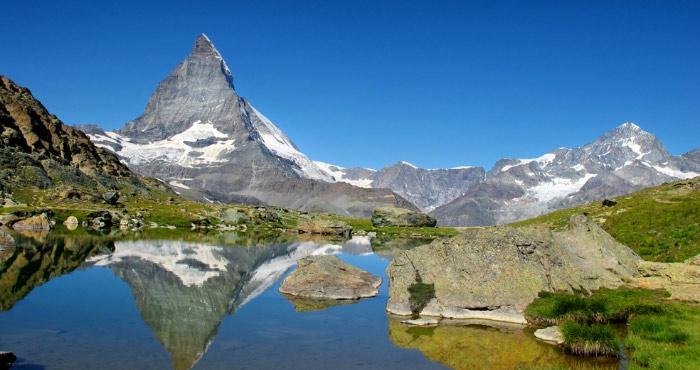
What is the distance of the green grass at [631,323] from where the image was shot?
1145 inches

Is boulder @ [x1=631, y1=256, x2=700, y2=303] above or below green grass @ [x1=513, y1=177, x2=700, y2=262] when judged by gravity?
below

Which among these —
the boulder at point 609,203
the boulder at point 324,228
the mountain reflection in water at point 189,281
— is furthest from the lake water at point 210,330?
the boulder at point 324,228

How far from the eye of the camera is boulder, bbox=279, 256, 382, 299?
53.6m

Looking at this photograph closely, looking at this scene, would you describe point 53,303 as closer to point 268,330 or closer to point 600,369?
point 268,330

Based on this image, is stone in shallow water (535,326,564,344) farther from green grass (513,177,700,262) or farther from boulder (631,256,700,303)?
green grass (513,177,700,262)

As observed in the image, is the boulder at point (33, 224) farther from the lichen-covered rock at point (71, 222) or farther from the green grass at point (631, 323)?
the green grass at point (631, 323)

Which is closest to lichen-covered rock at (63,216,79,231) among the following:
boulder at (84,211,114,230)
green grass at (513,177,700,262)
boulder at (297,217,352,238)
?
boulder at (84,211,114,230)

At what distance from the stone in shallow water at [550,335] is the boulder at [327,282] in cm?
2059

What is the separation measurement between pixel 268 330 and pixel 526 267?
2008cm

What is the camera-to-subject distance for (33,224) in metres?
127

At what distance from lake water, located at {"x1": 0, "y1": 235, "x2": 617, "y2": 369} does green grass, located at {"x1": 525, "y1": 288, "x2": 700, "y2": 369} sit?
171cm

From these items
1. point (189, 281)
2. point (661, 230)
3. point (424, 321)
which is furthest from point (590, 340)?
point (189, 281)

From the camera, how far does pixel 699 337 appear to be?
30.6m

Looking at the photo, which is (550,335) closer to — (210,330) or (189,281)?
(210,330)
